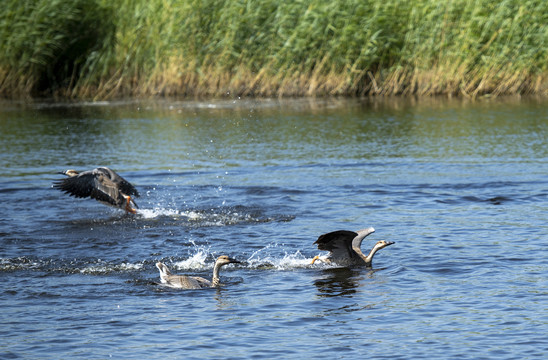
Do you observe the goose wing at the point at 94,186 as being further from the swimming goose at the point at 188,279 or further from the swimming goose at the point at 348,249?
the swimming goose at the point at 348,249

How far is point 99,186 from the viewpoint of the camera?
581 inches

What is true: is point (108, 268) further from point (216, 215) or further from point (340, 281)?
point (216, 215)

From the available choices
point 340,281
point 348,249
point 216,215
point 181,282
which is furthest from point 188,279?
point 216,215

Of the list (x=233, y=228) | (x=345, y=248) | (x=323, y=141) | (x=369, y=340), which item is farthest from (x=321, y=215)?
(x=323, y=141)

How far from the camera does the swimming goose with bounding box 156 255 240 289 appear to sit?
10.3m

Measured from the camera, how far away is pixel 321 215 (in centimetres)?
1443

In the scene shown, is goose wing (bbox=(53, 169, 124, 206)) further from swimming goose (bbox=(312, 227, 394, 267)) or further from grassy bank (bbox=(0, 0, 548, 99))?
grassy bank (bbox=(0, 0, 548, 99))

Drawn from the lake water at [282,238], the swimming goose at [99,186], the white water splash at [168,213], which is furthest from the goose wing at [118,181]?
the lake water at [282,238]

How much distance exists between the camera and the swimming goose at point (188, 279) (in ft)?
33.7

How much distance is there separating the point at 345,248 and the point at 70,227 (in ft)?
15.8

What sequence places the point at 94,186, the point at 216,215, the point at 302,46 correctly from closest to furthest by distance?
the point at 216,215
the point at 94,186
the point at 302,46

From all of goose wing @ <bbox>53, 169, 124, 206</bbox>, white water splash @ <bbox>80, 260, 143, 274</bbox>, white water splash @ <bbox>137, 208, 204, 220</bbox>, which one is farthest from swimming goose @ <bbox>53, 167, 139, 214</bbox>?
white water splash @ <bbox>80, 260, 143, 274</bbox>

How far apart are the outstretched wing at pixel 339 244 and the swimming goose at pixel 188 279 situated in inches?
51.3

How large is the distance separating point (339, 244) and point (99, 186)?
5.11m
